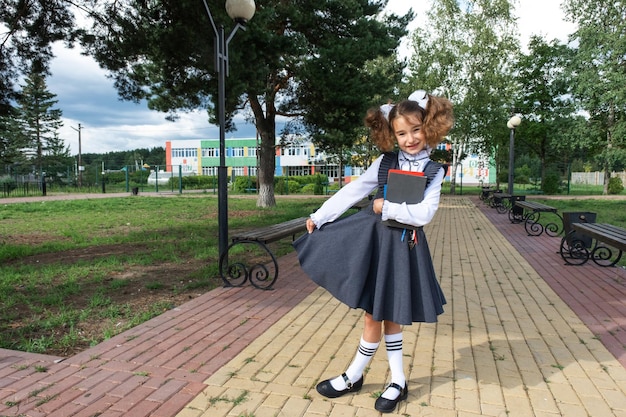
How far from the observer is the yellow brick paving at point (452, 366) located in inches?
93.8

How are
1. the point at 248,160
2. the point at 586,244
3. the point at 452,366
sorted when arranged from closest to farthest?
the point at 452,366
the point at 586,244
the point at 248,160

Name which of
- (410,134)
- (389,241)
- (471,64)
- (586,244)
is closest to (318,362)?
(389,241)

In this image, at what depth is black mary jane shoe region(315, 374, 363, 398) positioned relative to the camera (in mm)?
2486

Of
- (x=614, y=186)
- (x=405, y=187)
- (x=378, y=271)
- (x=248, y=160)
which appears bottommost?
(x=378, y=271)

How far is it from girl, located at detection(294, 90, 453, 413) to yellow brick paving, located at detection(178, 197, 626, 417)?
16.0 inches

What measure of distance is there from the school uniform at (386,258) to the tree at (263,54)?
18.1ft

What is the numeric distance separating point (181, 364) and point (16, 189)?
95.5 feet

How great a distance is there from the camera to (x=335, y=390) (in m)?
2.49

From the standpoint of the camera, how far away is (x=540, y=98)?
28.4m

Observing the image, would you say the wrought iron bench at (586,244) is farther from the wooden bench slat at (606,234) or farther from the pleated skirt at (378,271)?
the pleated skirt at (378,271)

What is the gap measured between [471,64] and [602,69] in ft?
25.5

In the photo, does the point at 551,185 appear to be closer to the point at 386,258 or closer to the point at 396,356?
the point at 396,356

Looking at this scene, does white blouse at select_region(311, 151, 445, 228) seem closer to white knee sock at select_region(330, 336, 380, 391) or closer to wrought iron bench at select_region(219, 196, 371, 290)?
white knee sock at select_region(330, 336, 380, 391)

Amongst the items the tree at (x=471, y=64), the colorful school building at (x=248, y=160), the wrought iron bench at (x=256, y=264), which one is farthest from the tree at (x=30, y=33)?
the colorful school building at (x=248, y=160)
